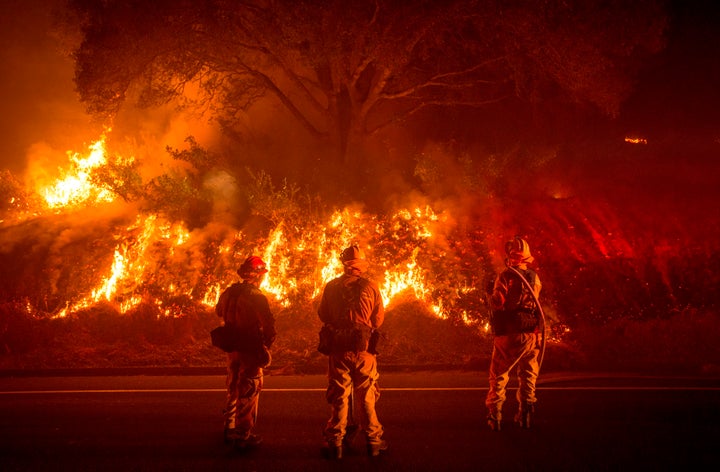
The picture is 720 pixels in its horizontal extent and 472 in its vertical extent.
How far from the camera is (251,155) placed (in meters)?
18.0

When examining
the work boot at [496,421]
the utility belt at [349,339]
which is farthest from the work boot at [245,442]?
the work boot at [496,421]

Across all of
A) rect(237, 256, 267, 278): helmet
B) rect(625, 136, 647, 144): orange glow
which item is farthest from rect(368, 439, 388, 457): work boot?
rect(625, 136, 647, 144): orange glow

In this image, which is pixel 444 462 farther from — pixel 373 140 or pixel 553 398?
pixel 373 140

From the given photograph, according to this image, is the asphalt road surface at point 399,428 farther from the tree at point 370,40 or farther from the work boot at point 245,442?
the tree at point 370,40

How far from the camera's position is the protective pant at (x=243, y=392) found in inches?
219

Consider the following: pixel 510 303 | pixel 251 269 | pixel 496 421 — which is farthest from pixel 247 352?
pixel 510 303

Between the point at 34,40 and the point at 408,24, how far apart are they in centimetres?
1765

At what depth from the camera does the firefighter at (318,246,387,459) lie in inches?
207

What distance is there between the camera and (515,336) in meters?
5.95

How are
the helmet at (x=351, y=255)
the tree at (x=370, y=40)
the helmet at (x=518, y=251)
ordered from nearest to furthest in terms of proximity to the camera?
the helmet at (x=351, y=255) → the helmet at (x=518, y=251) → the tree at (x=370, y=40)

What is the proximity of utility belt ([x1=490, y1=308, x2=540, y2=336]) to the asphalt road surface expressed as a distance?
1.02m

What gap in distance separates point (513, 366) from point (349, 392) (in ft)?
5.77

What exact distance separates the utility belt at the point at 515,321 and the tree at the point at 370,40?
8287 mm

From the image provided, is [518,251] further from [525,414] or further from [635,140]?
[635,140]
